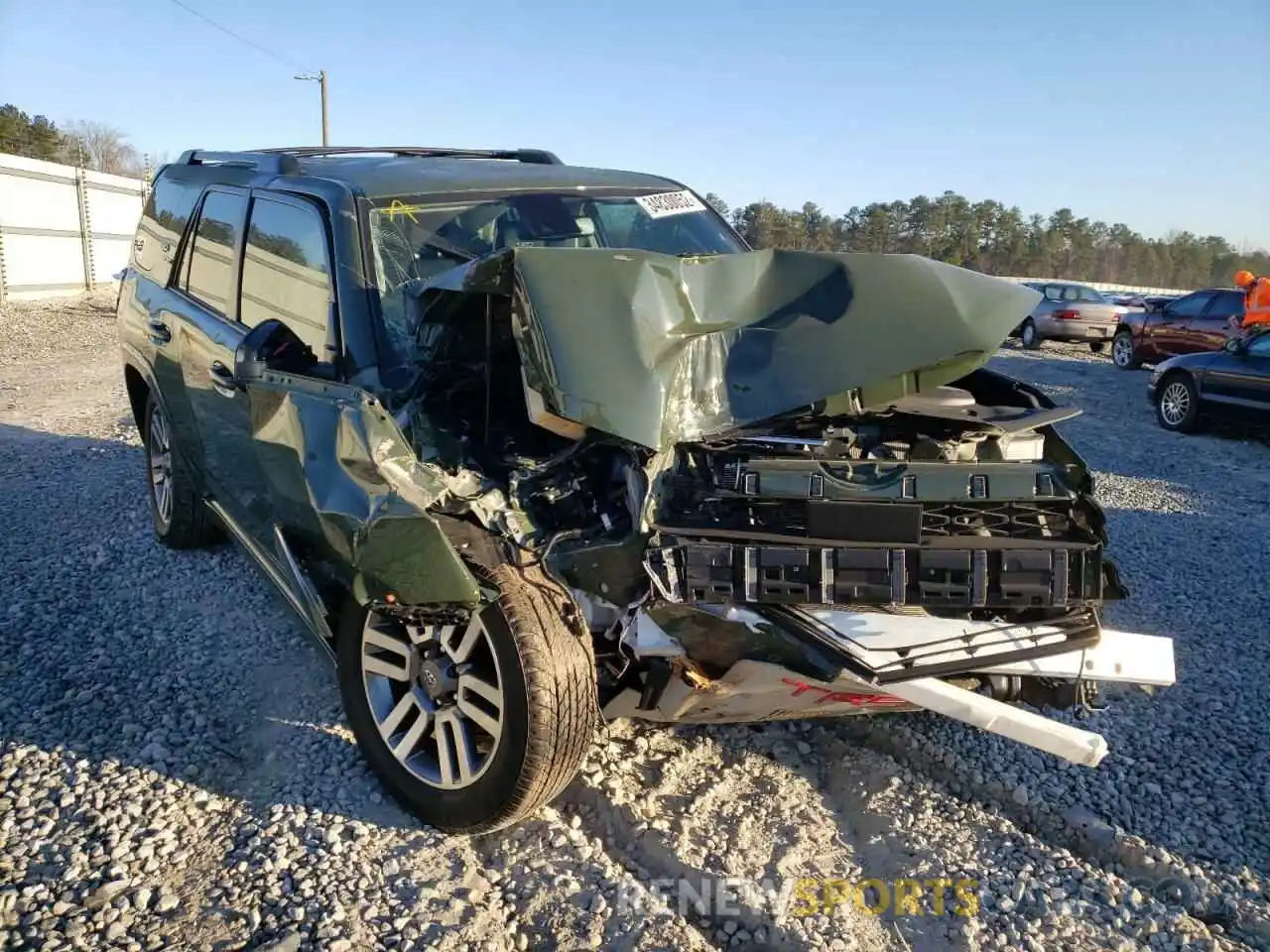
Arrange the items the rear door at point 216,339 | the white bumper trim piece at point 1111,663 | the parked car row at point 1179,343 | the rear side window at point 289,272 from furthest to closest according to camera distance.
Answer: the parked car row at point 1179,343 → the rear door at point 216,339 → the rear side window at point 289,272 → the white bumper trim piece at point 1111,663

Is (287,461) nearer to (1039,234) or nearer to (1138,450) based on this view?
(1138,450)

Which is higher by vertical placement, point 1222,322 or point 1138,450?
point 1222,322

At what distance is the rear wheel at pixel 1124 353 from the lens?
56.8 feet

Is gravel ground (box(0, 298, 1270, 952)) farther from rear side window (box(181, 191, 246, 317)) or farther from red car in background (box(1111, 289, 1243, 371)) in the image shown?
red car in background (box(1111, 289, 1243, 371))

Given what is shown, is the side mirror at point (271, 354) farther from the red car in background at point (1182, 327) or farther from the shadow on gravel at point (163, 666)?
the red car in background at point (1182, 327)

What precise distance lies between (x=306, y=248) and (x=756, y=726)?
8.15 feet

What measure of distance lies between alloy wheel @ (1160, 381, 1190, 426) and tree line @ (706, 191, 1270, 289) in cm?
1878

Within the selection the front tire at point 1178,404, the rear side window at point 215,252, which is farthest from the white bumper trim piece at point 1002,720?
the front tire at point 1178,404

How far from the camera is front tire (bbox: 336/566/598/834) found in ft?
8.55

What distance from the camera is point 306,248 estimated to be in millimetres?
3639

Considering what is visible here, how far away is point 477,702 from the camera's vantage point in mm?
2807

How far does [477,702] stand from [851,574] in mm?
1142

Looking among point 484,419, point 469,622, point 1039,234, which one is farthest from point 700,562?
point 1039,234

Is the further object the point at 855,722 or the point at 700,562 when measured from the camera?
the point at 855,722
